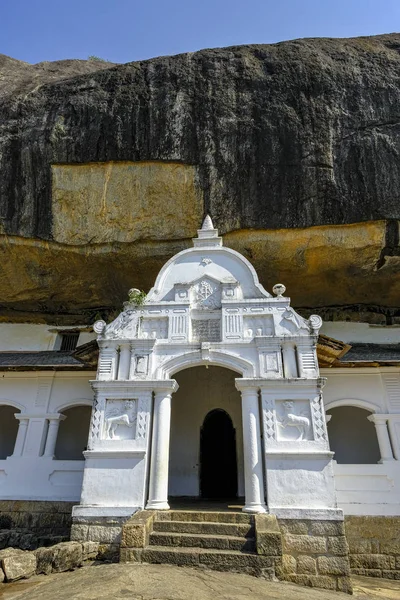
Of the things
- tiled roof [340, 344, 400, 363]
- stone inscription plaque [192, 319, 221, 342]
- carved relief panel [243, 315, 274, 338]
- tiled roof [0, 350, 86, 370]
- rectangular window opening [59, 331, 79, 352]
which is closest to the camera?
carved relief panel [243, 315, 274, 338]

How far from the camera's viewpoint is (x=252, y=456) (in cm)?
776

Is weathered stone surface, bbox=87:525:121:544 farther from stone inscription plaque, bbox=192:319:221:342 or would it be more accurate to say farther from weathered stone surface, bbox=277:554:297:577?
stone inscription plaque, bbox=192:319:221:342

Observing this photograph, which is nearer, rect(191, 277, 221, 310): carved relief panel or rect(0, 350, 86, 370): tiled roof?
rect(191, 277, 221, 310): carved relief panel

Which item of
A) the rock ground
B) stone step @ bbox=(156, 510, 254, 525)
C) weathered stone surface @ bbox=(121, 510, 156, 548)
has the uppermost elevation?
stone step @ bbox=(156, 510, 254, 525)

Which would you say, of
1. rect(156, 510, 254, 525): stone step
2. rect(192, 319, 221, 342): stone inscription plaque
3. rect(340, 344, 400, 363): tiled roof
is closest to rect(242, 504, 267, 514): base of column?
rect(156, 510, 254, 525): stone step

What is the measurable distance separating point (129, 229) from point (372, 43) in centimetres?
1082

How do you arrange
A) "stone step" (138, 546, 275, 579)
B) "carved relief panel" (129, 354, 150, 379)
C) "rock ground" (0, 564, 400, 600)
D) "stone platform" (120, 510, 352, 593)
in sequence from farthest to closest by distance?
"carved relief panel" (129, 354, 150, 379)
"stone platform" (120, 510, 352, 593)
"stone step" (138, 546, 275, 579)
"rock ground" (0, 564, 400, 600)

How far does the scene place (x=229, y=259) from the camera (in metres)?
10.1

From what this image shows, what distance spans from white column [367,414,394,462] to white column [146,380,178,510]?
5238 millimetres

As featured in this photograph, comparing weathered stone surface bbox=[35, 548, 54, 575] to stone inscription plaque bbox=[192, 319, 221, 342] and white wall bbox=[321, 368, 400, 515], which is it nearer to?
stone inscription plaque bbox=[192, 319, 221, 342]

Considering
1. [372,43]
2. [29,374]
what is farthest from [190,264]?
[372,43]

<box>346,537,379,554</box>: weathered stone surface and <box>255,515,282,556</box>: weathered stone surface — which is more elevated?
<box>255,515,282,556</box>: weathered stone surface

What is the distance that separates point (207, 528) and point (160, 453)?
5.64 ft

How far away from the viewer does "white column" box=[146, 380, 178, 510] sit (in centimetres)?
770
